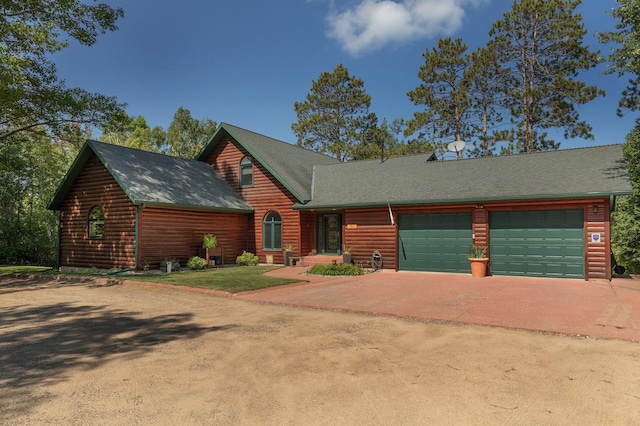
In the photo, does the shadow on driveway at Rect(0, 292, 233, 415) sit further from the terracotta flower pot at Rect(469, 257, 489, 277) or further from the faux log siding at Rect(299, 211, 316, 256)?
the faux log siding at Rect(299, 211, 316, 256)

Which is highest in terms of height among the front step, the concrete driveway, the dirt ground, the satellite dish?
the satellite dish

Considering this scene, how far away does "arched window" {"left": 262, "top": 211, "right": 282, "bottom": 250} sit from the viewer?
19719 millimetres

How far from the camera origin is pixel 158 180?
17312 millimetres

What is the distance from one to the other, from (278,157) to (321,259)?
7.21 m

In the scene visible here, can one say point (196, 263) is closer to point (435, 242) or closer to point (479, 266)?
point (435, 242)

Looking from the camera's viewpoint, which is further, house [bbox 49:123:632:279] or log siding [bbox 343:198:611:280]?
house [bbox 49:123:632:279]

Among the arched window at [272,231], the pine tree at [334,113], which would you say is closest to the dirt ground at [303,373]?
the arched window at [272,231]

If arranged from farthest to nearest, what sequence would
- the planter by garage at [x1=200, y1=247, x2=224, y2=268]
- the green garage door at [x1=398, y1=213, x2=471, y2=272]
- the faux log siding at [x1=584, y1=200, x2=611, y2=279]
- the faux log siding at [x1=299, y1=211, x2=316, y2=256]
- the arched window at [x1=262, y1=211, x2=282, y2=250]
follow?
1. the arched window at [x1=262, y1=211, x2=282, y2=250]
2. the faux log siding at [x1=299, y1=211, x2=316, y2=256]
3. the planter by garage at [x1=200, y1=247, x2=224, y2=268]
4. the green garage door at [x1=398, y1=213, x2=471, y2=272]
5. the faux log siding at [x1=584, y1=200, x2=611, y2=279]

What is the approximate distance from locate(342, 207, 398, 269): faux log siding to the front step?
81 centimetres

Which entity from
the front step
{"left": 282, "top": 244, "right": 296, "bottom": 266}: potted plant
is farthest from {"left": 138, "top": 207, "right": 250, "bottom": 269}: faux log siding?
the front step

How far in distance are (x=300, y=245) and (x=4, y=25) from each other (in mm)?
14632

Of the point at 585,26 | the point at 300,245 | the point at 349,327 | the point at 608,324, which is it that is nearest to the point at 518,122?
the point at 585,26

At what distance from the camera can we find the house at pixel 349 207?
13.5 m

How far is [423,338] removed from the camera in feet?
20.2
